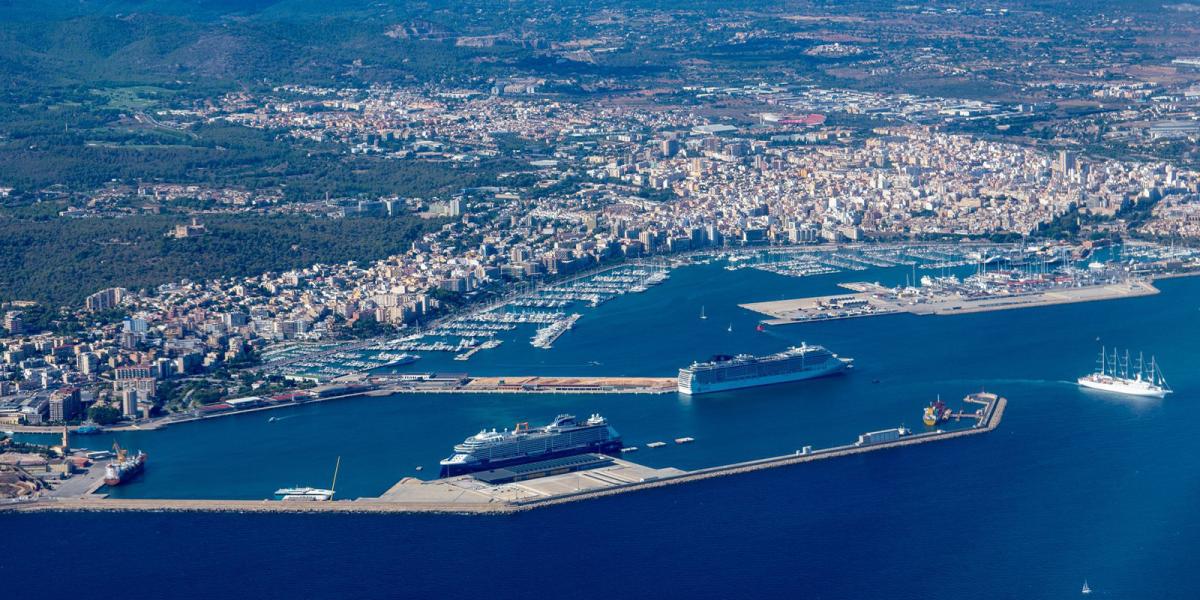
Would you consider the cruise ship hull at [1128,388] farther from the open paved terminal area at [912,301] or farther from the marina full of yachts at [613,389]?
the open paved terminal area at [912,301]

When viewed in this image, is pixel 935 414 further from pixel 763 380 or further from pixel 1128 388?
pixel 1128 388

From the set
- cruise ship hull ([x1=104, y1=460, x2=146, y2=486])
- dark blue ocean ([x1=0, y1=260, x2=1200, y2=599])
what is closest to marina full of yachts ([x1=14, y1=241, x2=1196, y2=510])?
dark blue ocean ([x1=0, y1=260, x2=1200, y2=599])

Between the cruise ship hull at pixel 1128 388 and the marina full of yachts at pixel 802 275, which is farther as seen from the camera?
the marina full of yachts at pixel 802 275

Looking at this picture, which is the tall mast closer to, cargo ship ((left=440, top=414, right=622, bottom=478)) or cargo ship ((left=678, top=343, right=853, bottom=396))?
cargo ship ((left=440, top=414, right=622, bottom=478))

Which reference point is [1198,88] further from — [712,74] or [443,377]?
[443,377]

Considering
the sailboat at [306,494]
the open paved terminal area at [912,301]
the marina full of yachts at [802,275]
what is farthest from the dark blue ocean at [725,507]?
the open paved terminal area at [912,301]
